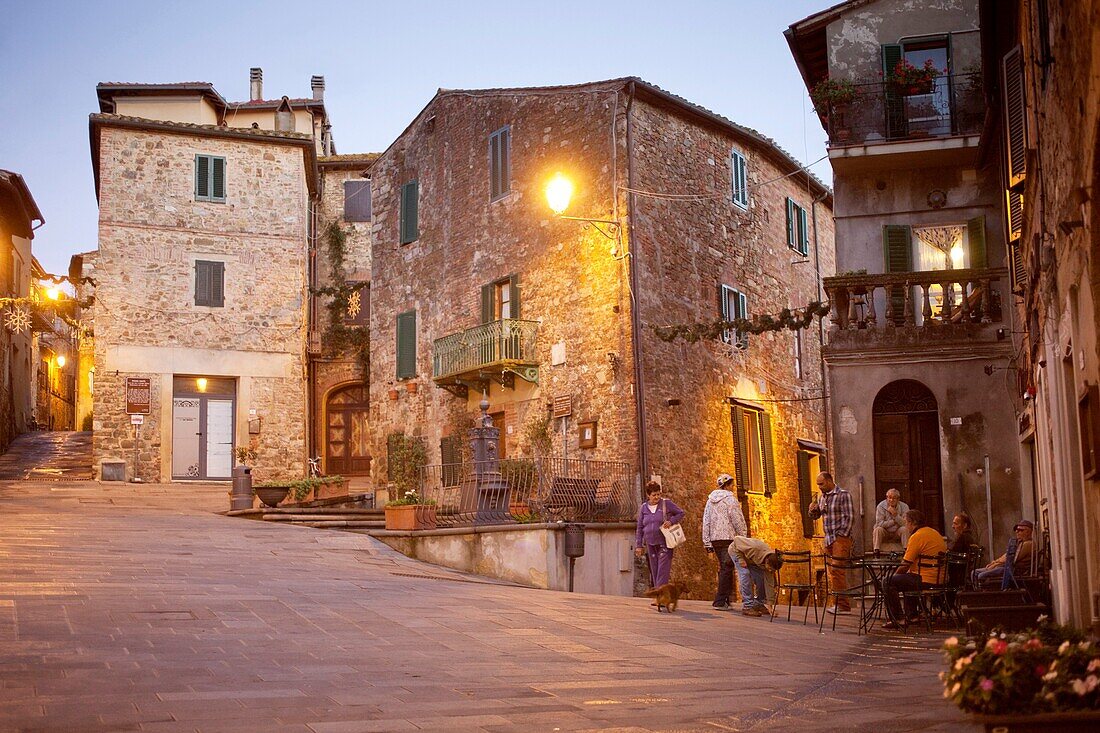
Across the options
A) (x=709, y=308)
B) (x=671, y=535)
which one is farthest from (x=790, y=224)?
(x=671, y=535)

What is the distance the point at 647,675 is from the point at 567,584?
9.34 m

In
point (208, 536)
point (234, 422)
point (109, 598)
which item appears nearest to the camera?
point (109, 598)

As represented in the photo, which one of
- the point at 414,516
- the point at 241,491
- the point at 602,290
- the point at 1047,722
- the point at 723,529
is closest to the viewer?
the point at 1047,722

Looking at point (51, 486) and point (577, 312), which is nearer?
point (577, 312)

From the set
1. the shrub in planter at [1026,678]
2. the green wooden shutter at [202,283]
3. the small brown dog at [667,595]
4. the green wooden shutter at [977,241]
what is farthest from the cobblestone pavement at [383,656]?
the green wooden shutter at [202,283]

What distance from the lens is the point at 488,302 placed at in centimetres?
2502

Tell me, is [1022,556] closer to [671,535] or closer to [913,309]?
[671,535]

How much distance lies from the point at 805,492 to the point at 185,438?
15159 millimetres

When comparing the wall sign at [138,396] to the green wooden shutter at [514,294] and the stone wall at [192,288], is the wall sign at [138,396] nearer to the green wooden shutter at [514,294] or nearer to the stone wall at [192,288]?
the stone wall at [192,288]

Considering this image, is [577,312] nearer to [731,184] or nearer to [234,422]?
[731,184]

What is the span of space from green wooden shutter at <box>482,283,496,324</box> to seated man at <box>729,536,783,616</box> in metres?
10.9

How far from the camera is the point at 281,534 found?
2002 centimetres

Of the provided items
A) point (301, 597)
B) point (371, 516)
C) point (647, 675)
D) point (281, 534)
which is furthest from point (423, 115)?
point (647, 675)

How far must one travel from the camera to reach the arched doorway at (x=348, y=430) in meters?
34.8
